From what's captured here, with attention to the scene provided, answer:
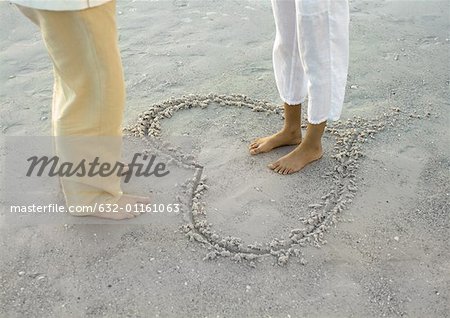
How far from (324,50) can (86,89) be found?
2.83 feet

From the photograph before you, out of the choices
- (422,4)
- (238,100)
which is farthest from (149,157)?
(422,4)

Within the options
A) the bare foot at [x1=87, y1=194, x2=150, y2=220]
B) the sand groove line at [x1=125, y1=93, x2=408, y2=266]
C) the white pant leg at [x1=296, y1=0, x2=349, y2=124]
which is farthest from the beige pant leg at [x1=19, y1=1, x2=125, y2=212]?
the white pant leg at [x1=296, y1=0, x2=349, y2=124]

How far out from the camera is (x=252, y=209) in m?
2.12

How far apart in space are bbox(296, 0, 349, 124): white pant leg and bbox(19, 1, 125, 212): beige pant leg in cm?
67

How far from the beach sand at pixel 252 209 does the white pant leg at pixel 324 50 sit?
1.14ft

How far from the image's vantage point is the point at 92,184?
196 cm

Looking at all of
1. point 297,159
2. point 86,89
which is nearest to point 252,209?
point 297,159

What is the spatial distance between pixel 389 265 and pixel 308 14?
0.93 m

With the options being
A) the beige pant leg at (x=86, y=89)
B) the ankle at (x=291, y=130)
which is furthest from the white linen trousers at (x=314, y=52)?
the beige pant leg at (x=86, y=89)

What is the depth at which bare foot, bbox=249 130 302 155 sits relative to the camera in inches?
94.8

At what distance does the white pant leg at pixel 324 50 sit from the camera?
188cm

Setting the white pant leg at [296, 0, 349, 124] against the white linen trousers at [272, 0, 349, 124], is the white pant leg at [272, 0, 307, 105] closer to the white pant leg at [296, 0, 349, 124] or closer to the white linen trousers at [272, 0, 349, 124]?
the white linen trousers at [272, 0, 349, 124]

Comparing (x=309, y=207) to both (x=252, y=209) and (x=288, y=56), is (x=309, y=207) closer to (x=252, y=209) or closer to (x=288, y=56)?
(x=252, y=209)

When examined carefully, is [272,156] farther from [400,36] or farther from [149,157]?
[400,36]
